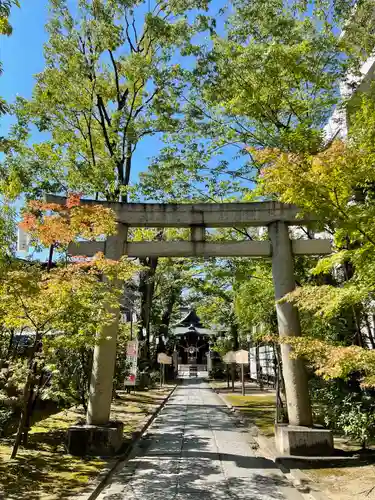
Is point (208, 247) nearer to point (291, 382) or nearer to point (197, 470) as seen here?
point (291, 382)

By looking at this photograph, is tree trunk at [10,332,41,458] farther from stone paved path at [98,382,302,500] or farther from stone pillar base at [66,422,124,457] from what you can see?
stone paved path at [98,382,302,500]

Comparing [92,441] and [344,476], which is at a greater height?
[92,441]

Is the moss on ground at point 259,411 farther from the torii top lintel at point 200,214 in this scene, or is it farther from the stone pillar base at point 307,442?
the torii top lintel at point 200,214

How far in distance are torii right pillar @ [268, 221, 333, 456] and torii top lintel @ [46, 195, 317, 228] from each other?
1.17ft

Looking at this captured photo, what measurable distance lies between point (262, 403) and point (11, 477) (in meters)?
13.5

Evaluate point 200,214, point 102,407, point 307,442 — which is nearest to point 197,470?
point 307,442

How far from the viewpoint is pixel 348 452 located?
27.8 feet

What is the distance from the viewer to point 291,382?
894 centimetres

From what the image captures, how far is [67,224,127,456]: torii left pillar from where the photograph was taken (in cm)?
852

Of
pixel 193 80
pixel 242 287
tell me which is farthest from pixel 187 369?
pixel 193 80

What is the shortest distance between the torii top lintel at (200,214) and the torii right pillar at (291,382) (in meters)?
0.36

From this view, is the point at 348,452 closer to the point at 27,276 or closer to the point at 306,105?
the point at 27,276

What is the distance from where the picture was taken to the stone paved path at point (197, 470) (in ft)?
21.2

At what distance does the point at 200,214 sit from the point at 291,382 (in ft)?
14.6
